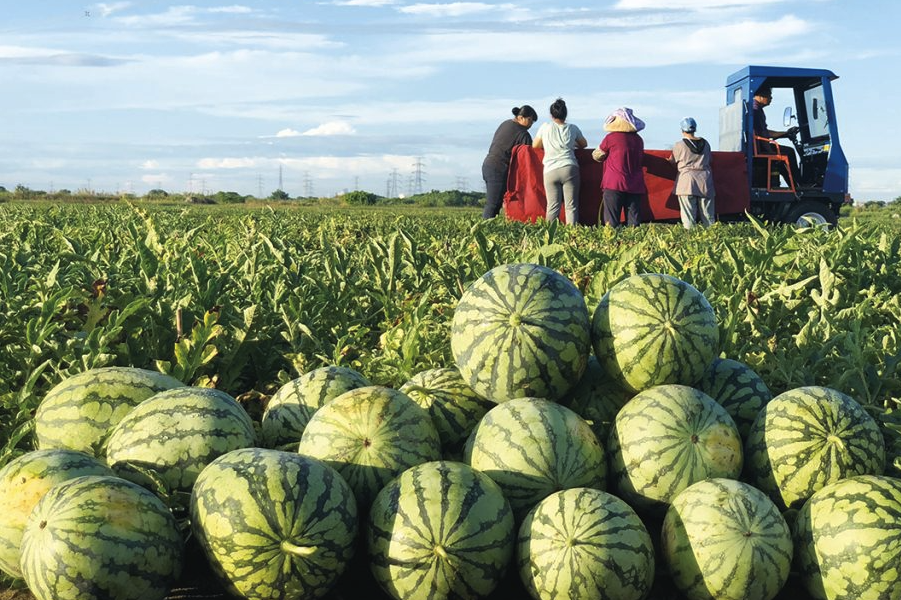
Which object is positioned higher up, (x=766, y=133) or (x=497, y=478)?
(x=766, y=133)

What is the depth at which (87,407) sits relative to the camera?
3090mm

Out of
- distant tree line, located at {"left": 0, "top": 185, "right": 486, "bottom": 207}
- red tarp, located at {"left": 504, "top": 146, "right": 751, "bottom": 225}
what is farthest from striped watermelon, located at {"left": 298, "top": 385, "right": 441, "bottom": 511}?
distant tree line, located at {"left": 0, "top": 185, "right": 486, "bottom": 207}

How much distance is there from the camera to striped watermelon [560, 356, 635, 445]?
306 centimetres

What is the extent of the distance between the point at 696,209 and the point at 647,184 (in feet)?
3.57

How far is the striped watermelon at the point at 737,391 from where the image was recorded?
3.09m

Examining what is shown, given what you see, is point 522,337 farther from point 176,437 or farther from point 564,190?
point 564,190

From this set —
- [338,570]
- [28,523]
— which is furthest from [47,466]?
[338,570]

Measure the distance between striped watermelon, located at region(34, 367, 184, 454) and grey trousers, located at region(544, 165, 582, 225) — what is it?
1183 centimetres

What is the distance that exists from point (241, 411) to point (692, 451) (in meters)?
1.48

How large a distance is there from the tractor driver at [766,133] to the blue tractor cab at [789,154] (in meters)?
0.02

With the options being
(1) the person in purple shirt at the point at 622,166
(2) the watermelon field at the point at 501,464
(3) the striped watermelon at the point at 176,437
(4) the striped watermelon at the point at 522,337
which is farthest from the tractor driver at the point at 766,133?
(3) the striped watermelon at the point at 176,437

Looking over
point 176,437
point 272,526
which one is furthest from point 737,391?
point 176,437

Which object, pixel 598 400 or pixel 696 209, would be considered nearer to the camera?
pixel 598 400

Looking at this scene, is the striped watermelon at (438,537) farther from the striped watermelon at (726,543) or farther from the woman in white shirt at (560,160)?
the woman in white shirt at (560,160)
